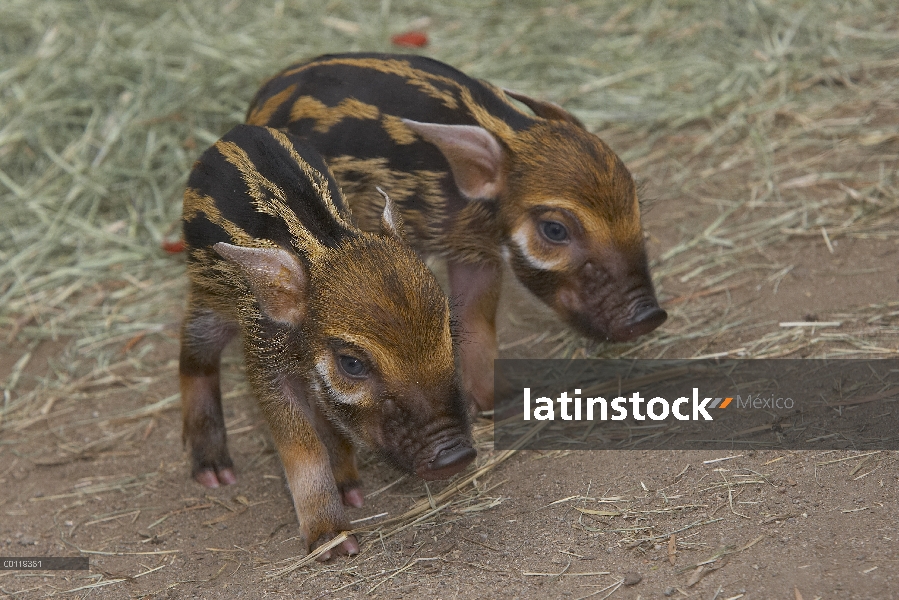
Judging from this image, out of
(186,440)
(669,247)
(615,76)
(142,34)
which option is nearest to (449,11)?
(615,76)

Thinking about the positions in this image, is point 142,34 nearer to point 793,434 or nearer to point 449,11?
point 449,11

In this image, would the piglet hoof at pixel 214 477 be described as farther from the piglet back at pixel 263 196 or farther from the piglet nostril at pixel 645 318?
the piglet nostril at pixel 645 318

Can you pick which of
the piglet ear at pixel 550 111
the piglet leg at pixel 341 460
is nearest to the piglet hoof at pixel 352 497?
the piglet leg at pixel 341 460

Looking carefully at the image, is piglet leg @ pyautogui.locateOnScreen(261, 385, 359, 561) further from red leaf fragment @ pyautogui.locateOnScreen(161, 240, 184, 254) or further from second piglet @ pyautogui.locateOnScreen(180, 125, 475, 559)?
red leaf fragment @ pyautogui.locateOnScreen(161, 240, 184, 254)

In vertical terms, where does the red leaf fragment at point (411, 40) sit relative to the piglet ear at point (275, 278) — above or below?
above

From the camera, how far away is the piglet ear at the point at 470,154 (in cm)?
495

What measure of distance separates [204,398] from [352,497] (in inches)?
36.9

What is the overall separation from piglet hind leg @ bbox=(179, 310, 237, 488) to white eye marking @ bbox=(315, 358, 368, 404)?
0.97 meters

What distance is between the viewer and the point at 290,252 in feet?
14.1

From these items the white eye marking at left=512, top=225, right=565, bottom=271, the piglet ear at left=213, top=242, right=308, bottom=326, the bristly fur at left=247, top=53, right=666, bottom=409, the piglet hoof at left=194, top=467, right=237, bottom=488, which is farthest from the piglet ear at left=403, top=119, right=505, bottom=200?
the piglet hoof at left=194, top=467, right=237, bottom=488

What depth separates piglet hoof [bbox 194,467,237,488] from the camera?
5098 millimetres

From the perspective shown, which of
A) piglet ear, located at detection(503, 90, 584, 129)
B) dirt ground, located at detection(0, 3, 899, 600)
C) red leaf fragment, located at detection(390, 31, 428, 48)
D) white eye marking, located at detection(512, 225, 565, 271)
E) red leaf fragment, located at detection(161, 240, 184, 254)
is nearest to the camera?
dirt ground, located at detection(0, 3, 899, 600)

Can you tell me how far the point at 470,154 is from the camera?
501 centimetres

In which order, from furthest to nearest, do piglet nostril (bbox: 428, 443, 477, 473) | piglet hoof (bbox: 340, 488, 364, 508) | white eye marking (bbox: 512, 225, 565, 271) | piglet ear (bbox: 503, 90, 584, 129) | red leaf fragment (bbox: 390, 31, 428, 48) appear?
red leaf fragment (bbox: 390, 31, 428, 48)
piglet ear (bbox: 503, 90, 584, 129)
white eye marking (bbox: 512, 225, 565, 271)
piglet hoof (bbox: 340, 488, 364, 508)
piglet nostril (bbox: 428, 443, 477, 473)
